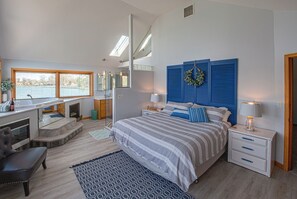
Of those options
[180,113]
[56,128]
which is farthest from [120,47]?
[180,113]

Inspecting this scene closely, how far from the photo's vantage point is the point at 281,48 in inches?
109

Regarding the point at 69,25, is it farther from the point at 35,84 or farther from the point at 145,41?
the point at 145,41

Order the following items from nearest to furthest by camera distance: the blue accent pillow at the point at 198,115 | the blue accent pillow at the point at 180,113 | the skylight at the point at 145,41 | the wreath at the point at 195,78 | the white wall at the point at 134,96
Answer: the blue accent pillow at the point at 198,115, the blue accent pillow at the point at 180,113, the wreath at the point at 195,78, the white wall at the point at 134,96, the skylight at the point at 145,41

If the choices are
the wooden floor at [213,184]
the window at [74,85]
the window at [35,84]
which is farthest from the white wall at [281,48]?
the window at [35,84]

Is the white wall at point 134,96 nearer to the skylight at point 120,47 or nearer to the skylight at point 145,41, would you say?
the skylight at point 145,41

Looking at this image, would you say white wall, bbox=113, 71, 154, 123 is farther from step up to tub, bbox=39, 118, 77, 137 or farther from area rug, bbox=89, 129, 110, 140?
step up to tub, bbox=39, 118, 77, 137

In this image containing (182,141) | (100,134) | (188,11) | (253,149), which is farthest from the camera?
(100,134)

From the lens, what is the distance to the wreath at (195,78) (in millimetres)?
4094

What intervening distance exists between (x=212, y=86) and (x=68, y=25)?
4404mm

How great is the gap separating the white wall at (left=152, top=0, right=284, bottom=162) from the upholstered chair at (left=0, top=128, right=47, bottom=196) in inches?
156

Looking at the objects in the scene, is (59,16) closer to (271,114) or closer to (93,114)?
(93,114)

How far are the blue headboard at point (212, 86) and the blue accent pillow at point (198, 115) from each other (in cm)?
65

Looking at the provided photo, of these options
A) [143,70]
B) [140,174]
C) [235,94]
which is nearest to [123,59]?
[143,70]

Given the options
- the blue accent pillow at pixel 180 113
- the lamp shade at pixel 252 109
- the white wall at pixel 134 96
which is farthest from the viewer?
the white wall at pixel 134 96
